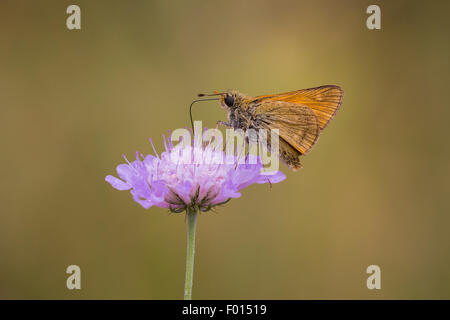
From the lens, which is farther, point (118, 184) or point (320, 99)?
point (320, 99)

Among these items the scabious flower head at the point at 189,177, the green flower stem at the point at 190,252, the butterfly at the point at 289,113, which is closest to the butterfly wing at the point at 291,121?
the butterfly at the point at 289,113

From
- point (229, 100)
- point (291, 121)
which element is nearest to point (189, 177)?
point (229, 100)

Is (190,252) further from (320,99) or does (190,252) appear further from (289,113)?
(320,99)

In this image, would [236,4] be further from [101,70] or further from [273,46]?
[101,70]

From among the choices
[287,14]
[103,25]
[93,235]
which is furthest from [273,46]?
[93,235]

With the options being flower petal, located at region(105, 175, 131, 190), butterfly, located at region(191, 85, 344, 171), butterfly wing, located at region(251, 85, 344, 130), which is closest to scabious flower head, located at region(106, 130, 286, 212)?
flower petal, located at region(105, 175, 131, 190)
